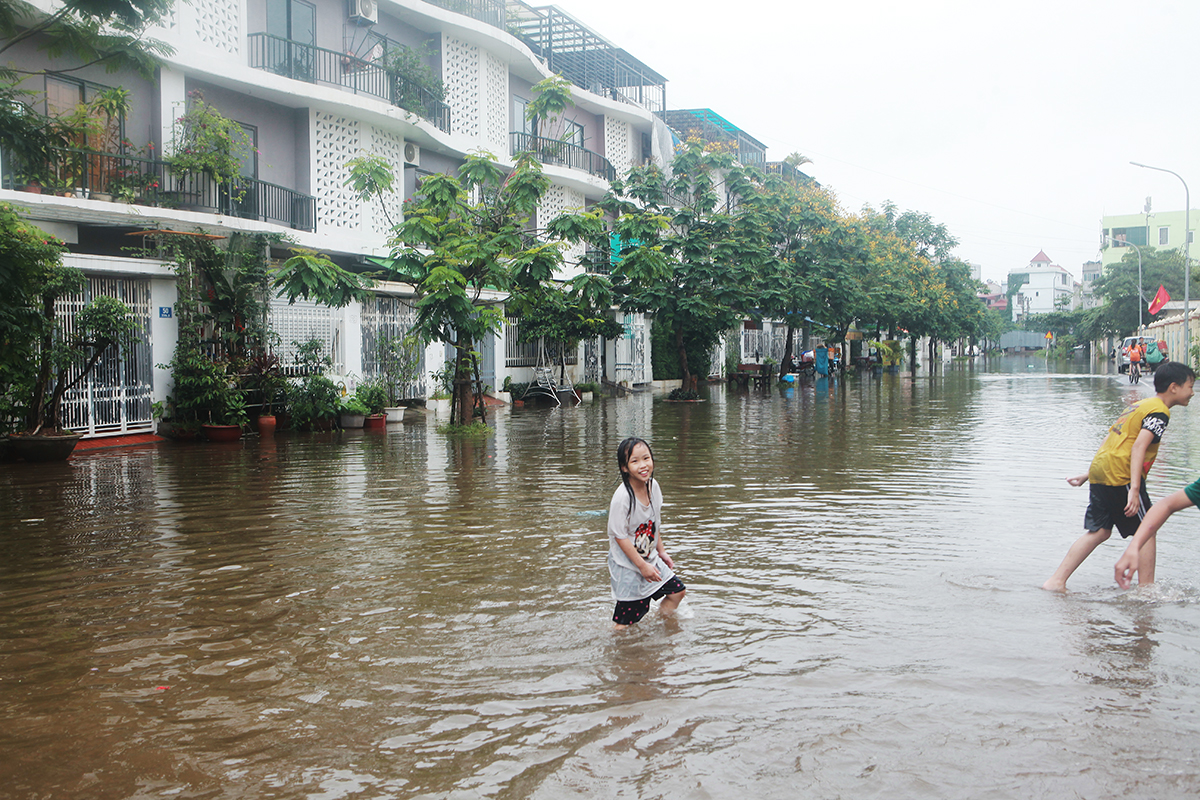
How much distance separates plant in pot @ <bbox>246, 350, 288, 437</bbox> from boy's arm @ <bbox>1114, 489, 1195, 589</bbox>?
1395cm

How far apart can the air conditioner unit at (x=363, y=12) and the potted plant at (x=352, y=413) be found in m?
10.3

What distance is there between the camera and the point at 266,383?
16.9m

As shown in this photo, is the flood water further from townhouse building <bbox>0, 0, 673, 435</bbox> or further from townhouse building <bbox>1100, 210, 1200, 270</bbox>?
townhouse building <bbox>1100, 210, 1200, 270</bbox>

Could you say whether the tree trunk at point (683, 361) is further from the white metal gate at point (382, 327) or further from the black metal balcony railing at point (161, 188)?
the black metal balcony railing at point (161, 188)

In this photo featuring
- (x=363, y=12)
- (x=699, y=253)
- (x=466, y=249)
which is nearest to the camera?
(x=466, y=249)

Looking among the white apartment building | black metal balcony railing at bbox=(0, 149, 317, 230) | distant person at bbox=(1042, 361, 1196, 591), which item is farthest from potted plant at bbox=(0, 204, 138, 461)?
the white apartment building

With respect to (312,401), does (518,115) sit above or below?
above

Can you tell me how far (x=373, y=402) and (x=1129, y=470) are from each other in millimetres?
15130

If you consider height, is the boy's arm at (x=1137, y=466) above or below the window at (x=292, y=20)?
below

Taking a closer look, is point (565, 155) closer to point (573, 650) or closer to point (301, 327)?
point (301, 327)

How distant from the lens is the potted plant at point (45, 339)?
35.2ft

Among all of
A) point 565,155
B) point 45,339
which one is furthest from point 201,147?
point 565,155

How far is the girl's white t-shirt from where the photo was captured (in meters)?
4.97

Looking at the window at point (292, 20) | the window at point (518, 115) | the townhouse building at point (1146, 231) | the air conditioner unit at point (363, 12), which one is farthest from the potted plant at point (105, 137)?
the townhouse building at point (1146, 231)
